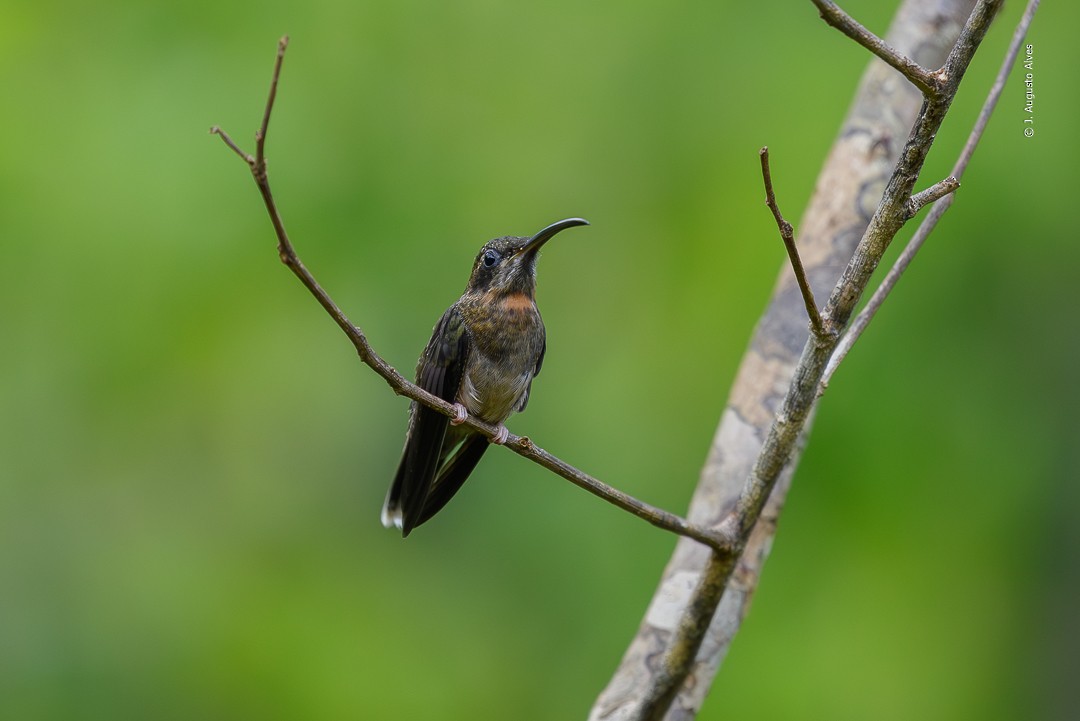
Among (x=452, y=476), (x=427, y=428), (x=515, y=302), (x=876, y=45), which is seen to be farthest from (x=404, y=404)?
(x=876, y=45)

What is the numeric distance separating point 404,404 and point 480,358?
9.96 feet

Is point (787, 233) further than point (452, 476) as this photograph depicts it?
No

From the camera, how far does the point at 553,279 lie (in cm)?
709

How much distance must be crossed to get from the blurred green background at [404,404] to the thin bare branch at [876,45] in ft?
12.2

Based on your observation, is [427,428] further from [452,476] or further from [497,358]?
[497,358]

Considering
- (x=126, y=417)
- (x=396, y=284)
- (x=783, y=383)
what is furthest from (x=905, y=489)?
(x=126, y=417)

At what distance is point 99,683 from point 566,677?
2804 millimetres

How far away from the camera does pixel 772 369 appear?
153 inches

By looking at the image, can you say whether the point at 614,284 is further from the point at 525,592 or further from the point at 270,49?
the point at 270,49

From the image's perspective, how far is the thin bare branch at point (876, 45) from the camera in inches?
73.2

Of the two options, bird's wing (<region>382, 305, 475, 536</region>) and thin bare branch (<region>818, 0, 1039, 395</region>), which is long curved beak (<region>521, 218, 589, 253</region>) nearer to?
bird's wing (<region>382, 305, 475, 536</region>)

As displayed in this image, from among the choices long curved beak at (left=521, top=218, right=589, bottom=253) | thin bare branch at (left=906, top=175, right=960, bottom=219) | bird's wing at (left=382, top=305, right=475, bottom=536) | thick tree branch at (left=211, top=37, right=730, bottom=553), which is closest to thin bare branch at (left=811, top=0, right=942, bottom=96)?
thin bare branch at (left=906, top=175, right=960, bottom=219)

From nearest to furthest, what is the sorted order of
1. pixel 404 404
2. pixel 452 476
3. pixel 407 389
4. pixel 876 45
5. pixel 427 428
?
1. pixel 876 45
2. pixel 407 389
3. pixel 427 428
4. pixel 452 476
5. pixel 404 404

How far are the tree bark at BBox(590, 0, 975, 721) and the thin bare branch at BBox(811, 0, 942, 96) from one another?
1384mm
